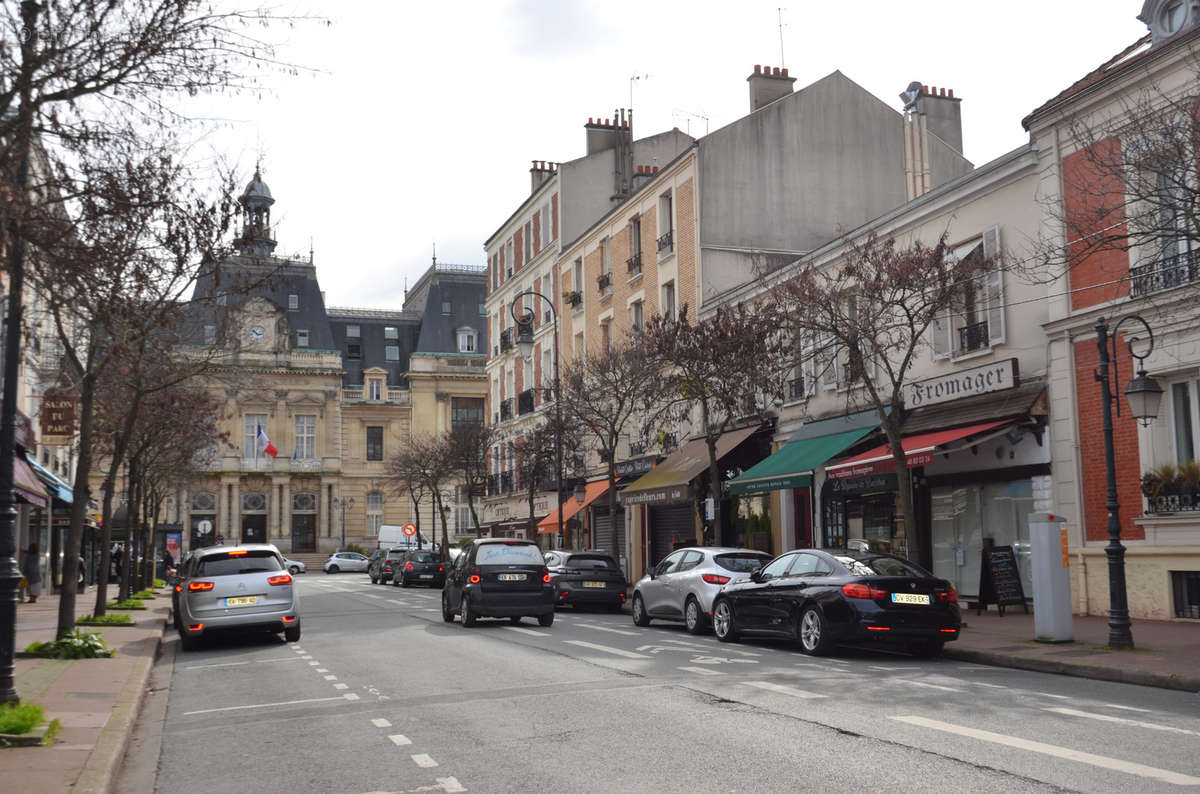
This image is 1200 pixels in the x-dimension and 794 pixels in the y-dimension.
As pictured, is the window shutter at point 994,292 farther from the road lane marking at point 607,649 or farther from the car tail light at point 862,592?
the road lane marking at point 607,649

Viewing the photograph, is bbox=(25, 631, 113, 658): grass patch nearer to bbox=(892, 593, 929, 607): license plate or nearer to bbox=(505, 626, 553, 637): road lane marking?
bbox=(505, 626, 553, 637): road lane marking

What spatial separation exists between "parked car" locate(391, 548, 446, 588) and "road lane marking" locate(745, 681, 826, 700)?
33.5 m

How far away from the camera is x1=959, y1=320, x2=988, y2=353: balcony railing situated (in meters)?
22.8

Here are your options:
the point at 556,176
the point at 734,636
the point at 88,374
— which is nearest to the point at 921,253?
the point at 734,636

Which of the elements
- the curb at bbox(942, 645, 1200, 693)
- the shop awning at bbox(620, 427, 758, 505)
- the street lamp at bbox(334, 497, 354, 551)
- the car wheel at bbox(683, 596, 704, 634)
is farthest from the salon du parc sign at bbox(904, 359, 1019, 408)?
the street lamp at bbox(334, 497, 354, 551)

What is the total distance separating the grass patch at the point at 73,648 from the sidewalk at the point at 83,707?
0.24m

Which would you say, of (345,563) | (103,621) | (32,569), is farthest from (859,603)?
(345,563)

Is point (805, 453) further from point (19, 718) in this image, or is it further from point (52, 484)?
point (52, 484)

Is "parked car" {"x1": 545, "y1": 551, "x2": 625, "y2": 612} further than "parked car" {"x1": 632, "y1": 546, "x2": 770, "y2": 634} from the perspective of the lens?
Yes

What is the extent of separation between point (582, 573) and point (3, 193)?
21.1 meters

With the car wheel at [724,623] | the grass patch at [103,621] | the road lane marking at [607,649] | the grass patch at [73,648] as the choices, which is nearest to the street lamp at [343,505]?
the grass patch at [103,621]

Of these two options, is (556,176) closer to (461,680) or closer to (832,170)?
(832,170)

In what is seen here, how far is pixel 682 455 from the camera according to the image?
3434 centimetres

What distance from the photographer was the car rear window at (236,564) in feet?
62.2
